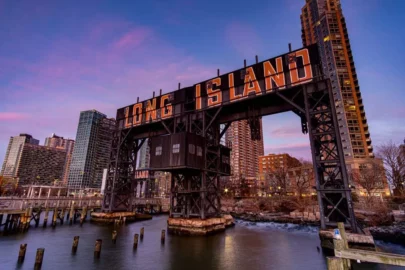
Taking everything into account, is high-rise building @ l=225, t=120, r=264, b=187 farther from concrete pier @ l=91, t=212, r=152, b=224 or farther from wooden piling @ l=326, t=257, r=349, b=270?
wooden piling @ l=326, t=257, r=349, b=270

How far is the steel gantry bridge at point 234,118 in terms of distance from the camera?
19.9 metres

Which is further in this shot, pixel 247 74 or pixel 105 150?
pixel 105 150

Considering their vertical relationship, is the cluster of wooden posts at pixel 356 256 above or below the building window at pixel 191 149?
below

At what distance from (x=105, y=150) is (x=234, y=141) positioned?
117919mm

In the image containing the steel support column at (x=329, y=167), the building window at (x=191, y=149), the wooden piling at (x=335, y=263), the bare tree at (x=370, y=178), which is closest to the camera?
the wooden piling at (x=335, y=263)

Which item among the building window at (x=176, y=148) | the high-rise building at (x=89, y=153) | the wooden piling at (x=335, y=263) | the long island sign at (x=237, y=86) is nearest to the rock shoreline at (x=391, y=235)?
the long island sign at (x=237, y=86)

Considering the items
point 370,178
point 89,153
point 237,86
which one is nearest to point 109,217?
point 237,86

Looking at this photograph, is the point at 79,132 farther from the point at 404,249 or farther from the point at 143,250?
the point at 404,249

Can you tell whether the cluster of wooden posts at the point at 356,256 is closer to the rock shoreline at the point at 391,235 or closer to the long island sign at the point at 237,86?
the long island sign at the point at 237,86

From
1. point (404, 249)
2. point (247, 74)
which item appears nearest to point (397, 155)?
point (404, 249)

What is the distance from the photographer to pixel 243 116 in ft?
95.7

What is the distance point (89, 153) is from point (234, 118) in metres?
184

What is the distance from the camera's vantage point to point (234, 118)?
30.1 m

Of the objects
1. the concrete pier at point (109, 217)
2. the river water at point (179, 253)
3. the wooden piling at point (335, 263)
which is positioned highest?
the wooden piling at point (335, 263)
